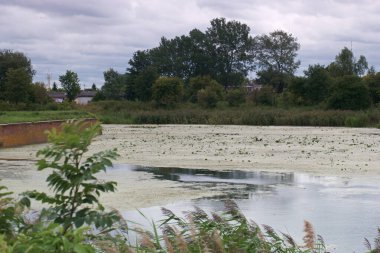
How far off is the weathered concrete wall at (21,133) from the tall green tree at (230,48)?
51.5 m

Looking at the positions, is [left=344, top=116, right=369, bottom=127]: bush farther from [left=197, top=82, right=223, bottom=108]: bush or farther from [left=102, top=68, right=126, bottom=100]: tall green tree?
[left=102, top=68, right=126, bottom=100]: tall green tree

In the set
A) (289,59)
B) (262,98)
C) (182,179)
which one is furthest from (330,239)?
(289,59)

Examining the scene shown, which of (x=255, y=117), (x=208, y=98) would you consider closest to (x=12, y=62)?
(x=208, y=98)

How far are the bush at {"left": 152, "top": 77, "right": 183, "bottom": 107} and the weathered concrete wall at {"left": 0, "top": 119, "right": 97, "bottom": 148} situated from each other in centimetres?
3175

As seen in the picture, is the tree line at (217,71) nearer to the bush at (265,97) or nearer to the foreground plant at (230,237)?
the bush at (265,97)

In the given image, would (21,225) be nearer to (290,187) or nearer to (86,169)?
(86,169)

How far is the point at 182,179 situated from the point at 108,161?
11.4 m

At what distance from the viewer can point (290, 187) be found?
13180mm

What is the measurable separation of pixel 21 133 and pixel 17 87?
903 inches

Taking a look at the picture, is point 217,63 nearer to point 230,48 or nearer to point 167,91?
point 230,48

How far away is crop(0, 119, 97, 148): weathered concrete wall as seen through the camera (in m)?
24.2

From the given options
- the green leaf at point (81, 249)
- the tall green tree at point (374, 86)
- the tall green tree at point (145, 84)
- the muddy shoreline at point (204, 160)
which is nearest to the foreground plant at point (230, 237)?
the green leaf at point (81, 249)

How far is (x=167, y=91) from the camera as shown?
59438 mm

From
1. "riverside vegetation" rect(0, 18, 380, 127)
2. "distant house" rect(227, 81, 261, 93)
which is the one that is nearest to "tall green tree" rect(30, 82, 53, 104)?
"riverside vegetation" rect(0, 18, 380, 127)
